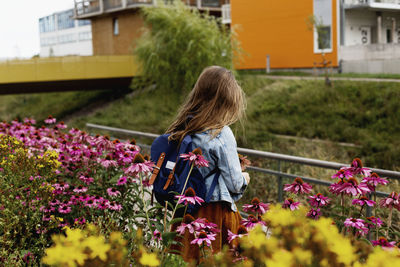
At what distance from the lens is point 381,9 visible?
92.3 feet

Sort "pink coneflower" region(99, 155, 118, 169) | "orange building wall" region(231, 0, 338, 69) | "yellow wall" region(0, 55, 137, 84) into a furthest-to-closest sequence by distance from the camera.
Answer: "yellow wall" region(0, 55, 137, 84) < "orange building wall" region(231, 0, 338, 69) < "pink coneflower" region(99, 155, 118, 169)

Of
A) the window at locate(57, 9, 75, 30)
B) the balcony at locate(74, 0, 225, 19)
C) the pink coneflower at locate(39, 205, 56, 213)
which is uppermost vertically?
the window at locate(57, 9, 75, 30)

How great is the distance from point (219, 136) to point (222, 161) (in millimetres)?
161

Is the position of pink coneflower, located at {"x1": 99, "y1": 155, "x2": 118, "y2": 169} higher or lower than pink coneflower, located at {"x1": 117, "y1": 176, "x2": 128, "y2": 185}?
higher

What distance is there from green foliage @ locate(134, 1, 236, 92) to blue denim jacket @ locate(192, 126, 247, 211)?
66.3 ft

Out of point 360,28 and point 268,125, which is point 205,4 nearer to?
point 360,28

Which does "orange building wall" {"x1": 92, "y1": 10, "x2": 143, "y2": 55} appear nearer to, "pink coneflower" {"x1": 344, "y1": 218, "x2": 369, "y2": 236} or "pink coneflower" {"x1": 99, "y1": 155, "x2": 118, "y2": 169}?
"pink coneflower" {"x1": 99, "y1": 155, "x2": 118, "y2": 169}

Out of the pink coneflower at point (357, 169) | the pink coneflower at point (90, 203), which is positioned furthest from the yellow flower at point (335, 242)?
the pink coneflower at point (90, 203)

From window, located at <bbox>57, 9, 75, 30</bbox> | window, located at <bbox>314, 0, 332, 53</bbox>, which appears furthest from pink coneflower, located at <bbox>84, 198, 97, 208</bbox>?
window, located at <bbox>57, 9, 75, 30</bbox>

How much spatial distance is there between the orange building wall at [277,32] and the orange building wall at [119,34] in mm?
7827

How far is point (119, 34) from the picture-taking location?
37281mm

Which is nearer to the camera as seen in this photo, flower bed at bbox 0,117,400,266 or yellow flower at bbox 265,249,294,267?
yellow flower at bbox 265,249,294,267

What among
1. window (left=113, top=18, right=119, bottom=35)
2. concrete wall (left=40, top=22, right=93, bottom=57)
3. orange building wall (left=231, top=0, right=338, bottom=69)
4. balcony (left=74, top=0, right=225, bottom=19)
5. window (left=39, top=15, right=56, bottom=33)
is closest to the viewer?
orange building wall (left=231, top=0, right=338, bottom=69)

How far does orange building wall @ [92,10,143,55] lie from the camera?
116 feet
